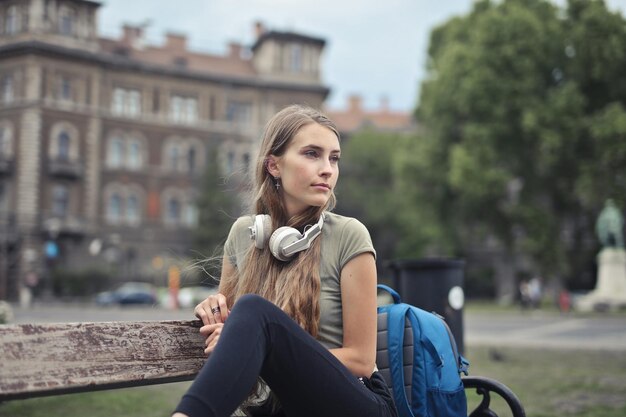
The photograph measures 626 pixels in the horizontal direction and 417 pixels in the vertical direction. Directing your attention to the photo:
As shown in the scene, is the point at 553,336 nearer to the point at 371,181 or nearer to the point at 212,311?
the point at 212,311

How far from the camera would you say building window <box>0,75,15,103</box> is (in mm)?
42094

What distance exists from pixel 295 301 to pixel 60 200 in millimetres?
43283

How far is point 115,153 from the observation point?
45.7 meters

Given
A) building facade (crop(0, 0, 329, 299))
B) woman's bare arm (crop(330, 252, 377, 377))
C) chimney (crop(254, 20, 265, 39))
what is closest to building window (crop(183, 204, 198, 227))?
building facade (crop(0, 0, 329, 299))

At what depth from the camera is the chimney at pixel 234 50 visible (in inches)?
2039

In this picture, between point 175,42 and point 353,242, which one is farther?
point 175,42

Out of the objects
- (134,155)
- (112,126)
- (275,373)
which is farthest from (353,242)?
(134,155)

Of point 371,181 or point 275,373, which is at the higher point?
point 371,181

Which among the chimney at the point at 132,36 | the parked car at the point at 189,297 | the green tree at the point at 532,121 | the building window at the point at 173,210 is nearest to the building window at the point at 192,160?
the building window at the point at 173,210

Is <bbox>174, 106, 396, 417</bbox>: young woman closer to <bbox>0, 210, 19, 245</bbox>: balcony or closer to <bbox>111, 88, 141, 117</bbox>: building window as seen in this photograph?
<bbox>0, 210, 19, 245</bbox>: balcony

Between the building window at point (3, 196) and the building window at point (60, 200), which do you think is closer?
the building window at point (3, 196)

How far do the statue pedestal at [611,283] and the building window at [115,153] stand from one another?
3021 centimetres

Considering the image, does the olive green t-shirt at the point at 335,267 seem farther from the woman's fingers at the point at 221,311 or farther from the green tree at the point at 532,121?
the green tree at the point at 532,121

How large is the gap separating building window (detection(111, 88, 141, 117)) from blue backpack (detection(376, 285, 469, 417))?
45157 mm
